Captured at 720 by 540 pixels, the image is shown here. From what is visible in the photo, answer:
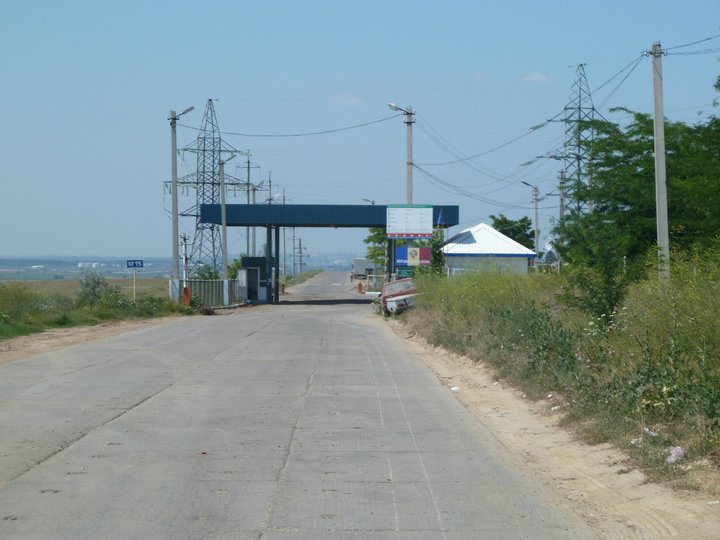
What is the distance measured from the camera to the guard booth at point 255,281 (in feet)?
212

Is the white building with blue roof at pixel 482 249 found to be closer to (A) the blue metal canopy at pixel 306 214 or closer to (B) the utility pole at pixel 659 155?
(A) the blue metal canopy at pixel 306 214

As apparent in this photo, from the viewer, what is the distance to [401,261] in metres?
49.2

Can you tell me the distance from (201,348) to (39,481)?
15.4 m

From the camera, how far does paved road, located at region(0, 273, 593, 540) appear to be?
7090 mm

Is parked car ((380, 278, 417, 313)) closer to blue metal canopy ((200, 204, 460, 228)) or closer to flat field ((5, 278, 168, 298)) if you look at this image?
flat field ((5, 278, 168, 298))

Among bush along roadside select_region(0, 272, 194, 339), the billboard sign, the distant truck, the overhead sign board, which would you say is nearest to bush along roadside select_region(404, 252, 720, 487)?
bush along roadside select_region(0, 272, 194, 339)

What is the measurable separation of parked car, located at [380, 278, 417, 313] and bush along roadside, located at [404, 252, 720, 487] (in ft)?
78.2

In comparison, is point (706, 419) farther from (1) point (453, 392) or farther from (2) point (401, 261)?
(2) point (401, 261)

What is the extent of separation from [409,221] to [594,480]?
45488 mm

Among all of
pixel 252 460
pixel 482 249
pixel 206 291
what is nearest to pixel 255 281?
pixel 206 291

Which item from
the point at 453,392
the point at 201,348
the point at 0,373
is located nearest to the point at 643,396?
the point at 453,392

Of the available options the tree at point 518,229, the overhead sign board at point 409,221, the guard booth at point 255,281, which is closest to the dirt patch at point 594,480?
the overhead sign board at point 409,221

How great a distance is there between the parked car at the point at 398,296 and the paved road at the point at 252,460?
2370cm

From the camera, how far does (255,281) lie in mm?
65000
